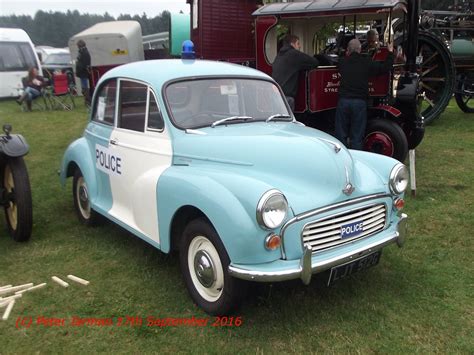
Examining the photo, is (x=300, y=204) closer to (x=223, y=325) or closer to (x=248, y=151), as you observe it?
(x=248, y=151)

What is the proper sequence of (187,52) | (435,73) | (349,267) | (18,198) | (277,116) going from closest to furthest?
(349,267)
(277,116)
(18,198)
(187,52)
(435,73)

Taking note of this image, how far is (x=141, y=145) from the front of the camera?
3734 millimetres

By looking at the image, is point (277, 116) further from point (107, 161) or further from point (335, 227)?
point (107, 161)

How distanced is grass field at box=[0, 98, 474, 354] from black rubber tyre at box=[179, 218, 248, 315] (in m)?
0.13

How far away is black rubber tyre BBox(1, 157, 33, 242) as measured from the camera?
4102mm

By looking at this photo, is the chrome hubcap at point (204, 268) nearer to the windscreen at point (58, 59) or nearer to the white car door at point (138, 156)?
the white car door at point (138, 156)

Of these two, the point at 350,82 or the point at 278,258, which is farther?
the point at 350,82

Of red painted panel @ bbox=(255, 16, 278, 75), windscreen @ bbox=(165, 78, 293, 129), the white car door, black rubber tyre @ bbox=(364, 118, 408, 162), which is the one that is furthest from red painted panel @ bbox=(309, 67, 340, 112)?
the white car door

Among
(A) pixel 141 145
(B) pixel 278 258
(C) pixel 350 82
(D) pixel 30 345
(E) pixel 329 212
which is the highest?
(C) pixel 350 82

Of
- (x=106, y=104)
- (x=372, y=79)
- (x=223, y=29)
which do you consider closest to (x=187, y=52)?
(x=106, y=104)

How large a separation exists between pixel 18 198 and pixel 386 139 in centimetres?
464

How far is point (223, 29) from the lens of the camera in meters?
9.39

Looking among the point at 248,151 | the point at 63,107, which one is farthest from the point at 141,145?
the point at 63,107

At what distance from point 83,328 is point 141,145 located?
145 centimetres
